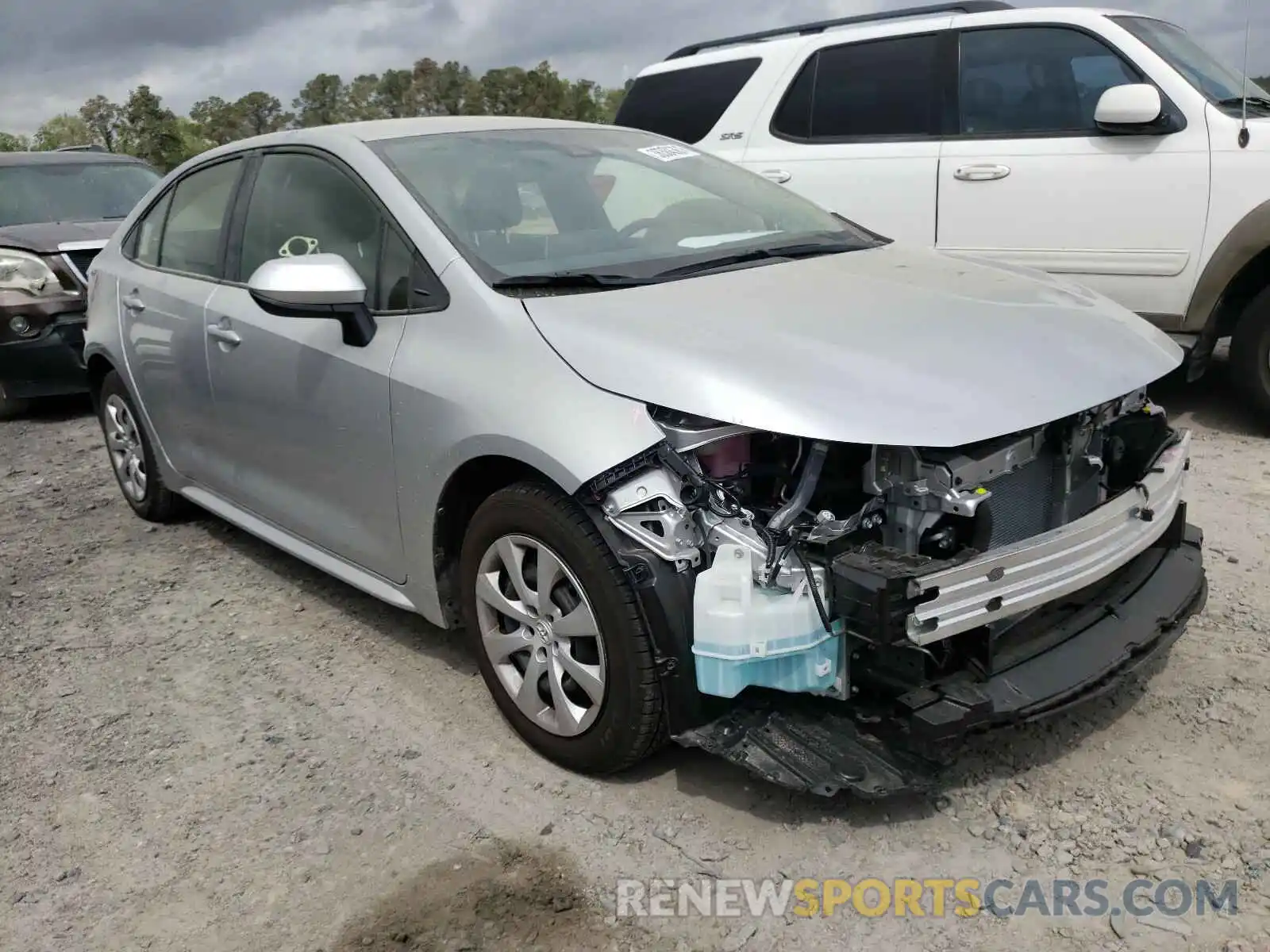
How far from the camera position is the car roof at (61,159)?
8.87m

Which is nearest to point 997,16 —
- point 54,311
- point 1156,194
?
point 1156,194

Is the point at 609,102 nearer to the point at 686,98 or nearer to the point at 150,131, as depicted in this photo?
the point at 150,131

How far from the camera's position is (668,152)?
162 inches

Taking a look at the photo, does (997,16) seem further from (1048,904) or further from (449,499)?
(1048,904)

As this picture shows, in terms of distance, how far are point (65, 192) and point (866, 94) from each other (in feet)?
20.9

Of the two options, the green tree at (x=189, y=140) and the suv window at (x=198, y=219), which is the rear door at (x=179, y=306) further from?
the green tree at (x=189, y=140)

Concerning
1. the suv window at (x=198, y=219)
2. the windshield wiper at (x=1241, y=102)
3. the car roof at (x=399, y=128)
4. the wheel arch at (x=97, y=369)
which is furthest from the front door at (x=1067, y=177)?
the wheel arch at (x=97, y=369)

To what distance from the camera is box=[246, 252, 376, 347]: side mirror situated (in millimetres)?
3068

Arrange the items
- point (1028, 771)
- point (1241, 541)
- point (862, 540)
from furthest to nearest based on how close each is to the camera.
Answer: point (1241, 541), point (1028, 771), point (862, 540)

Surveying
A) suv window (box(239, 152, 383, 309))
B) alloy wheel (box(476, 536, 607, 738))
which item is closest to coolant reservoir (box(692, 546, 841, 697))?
alloy wheel (box(476, 536, 607, 738))

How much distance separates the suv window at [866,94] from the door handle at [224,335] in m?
3.67

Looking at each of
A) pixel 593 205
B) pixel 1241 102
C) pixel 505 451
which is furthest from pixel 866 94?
pixel 505 451

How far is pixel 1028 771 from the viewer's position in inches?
112

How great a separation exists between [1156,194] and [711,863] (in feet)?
13.7
